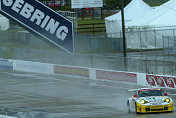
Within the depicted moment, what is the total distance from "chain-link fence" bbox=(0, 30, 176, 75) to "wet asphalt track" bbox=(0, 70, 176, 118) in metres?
1.56

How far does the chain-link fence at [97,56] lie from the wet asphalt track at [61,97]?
156 cm

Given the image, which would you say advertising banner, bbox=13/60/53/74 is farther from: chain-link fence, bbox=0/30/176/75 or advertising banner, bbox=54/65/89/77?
advertising banner, bbox=54/65/89/77

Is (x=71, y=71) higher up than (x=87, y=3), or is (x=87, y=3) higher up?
(x=87, y=3)

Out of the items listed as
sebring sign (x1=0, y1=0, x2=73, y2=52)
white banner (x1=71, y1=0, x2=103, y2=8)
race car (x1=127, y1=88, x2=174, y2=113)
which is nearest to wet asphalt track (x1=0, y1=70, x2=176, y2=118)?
race car (x1=127, y1=88, x2=174, y2=113)

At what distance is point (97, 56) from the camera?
105 feet

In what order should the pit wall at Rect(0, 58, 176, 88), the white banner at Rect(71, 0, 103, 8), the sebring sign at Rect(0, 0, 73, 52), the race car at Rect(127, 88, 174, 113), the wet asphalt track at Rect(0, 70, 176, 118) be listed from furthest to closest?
the white banner at Rect(71, 0, 103, 8) < the sebring sign at Rect(0, 0, 73, 52) < the pit wall at Rect(0, 58, 176, 88) < the wet asphalt track at Rect(0, 70, 176, 118) < the race car at Rect(127, 88, 174, 113)

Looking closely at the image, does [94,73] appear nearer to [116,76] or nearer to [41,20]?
[116,76]

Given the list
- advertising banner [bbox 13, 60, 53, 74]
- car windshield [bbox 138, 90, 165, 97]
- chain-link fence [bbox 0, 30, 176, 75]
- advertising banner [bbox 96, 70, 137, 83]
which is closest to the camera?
car windshield [bbox 138, 90, 165, 97]

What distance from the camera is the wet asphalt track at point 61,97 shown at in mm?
16906

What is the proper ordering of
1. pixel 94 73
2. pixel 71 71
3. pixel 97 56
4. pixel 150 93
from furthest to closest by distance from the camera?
pixel 71 71, pixel 94 73, pixel 97 56, pixel 150 93

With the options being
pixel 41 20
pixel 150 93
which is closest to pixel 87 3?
pixel 41 20

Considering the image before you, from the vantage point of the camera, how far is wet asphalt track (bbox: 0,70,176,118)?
1691cm

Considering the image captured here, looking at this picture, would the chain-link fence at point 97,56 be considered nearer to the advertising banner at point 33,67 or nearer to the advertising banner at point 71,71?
the advertising banner at point 71,71

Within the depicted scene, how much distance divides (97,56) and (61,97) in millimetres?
9392
